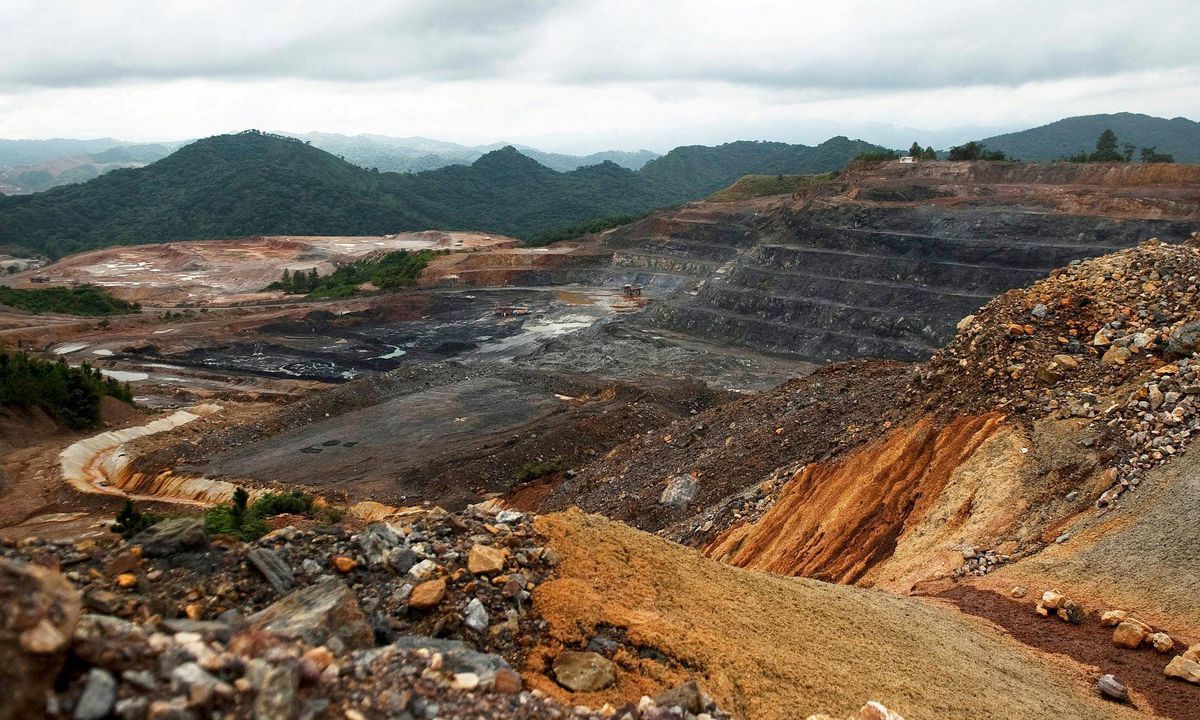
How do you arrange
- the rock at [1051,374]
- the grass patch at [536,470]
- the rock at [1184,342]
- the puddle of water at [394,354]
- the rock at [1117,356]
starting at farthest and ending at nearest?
the puddle of water at [394,354], the grass patch at [536,470], the rock at [1051,374], the rock at [1117,356], the rock at [1184,342]

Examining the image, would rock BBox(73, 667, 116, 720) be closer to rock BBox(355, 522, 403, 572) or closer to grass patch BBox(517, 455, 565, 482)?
rock BBox(355, 522, 403, 572)

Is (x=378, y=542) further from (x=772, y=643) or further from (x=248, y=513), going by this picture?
(x=248, y=513)

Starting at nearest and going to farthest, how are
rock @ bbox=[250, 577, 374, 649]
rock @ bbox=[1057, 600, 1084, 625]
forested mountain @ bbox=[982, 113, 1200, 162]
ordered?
rock @ bbox=[250, 577, 374, 649]
rock @ bbox=[1057, 600, 1084, 625]
forested mountain @ bbox=[982, 113, 1200, 162]

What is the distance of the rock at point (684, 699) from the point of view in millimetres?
4824

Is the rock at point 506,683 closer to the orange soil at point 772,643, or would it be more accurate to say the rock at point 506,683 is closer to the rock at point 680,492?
the orange soil at point 772,643

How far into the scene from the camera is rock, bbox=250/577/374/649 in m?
4.64

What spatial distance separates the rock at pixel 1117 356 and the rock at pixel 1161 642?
602 centimetres

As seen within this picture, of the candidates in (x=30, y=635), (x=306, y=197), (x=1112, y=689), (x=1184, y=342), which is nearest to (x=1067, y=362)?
(x=1184, y=342)

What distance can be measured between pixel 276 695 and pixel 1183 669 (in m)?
8.76

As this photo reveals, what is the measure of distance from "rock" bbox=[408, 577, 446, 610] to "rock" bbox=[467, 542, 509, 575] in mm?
371

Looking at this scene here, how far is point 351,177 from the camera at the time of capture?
12712cm

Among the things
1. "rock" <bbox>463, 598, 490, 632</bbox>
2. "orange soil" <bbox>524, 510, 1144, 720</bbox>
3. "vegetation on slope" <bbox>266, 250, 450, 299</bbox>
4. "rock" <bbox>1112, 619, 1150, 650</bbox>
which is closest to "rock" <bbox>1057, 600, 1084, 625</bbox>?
"rock" <bbox>1112, 619, 1150, 650</bbox>

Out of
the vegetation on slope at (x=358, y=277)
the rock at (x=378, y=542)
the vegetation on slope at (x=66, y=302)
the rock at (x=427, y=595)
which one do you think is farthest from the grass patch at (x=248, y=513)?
the vegetation on slope at (x=66, y=302)

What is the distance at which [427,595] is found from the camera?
5.59m
